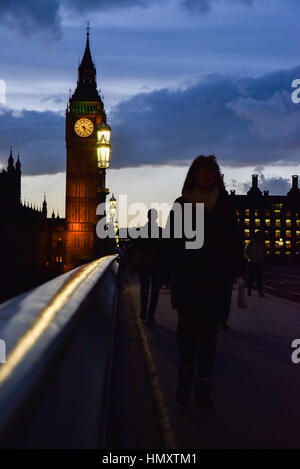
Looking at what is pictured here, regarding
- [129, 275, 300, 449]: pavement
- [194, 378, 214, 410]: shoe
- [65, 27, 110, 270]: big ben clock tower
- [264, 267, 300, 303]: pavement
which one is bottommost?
[264, 267, 300, 303]: pavement

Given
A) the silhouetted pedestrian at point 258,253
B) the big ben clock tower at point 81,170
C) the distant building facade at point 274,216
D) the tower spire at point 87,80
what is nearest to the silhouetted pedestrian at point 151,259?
the silhouetted pedestrian at point 258,253

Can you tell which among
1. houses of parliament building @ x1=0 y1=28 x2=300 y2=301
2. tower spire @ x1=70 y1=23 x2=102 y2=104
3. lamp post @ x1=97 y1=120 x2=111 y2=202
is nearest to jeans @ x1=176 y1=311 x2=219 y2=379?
lamp post @ x1=97 y1=120 x2=111 y2=202

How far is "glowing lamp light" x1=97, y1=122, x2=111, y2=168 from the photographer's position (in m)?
16.9

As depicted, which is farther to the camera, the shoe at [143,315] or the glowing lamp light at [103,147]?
the glowing lamp light at [103,147]

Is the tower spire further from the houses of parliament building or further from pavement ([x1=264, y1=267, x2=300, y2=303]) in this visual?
pavement ([x1=264, y1=267, x2=300, y2=303])

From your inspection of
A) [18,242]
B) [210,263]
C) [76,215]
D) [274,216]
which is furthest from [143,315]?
[274,216]

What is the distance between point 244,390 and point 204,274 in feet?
3.87

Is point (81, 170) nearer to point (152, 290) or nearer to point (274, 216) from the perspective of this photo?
point (274, 216)

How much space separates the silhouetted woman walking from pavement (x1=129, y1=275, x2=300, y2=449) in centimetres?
31

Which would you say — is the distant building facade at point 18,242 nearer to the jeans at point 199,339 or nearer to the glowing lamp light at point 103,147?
the glowing lamp light at point 103,147

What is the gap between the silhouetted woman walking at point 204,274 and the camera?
177 inches

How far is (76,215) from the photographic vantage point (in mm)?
92625

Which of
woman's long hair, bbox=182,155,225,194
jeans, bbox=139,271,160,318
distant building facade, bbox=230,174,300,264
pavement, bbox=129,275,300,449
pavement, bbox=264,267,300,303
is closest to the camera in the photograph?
pavement, bbox=129,275,300,449
